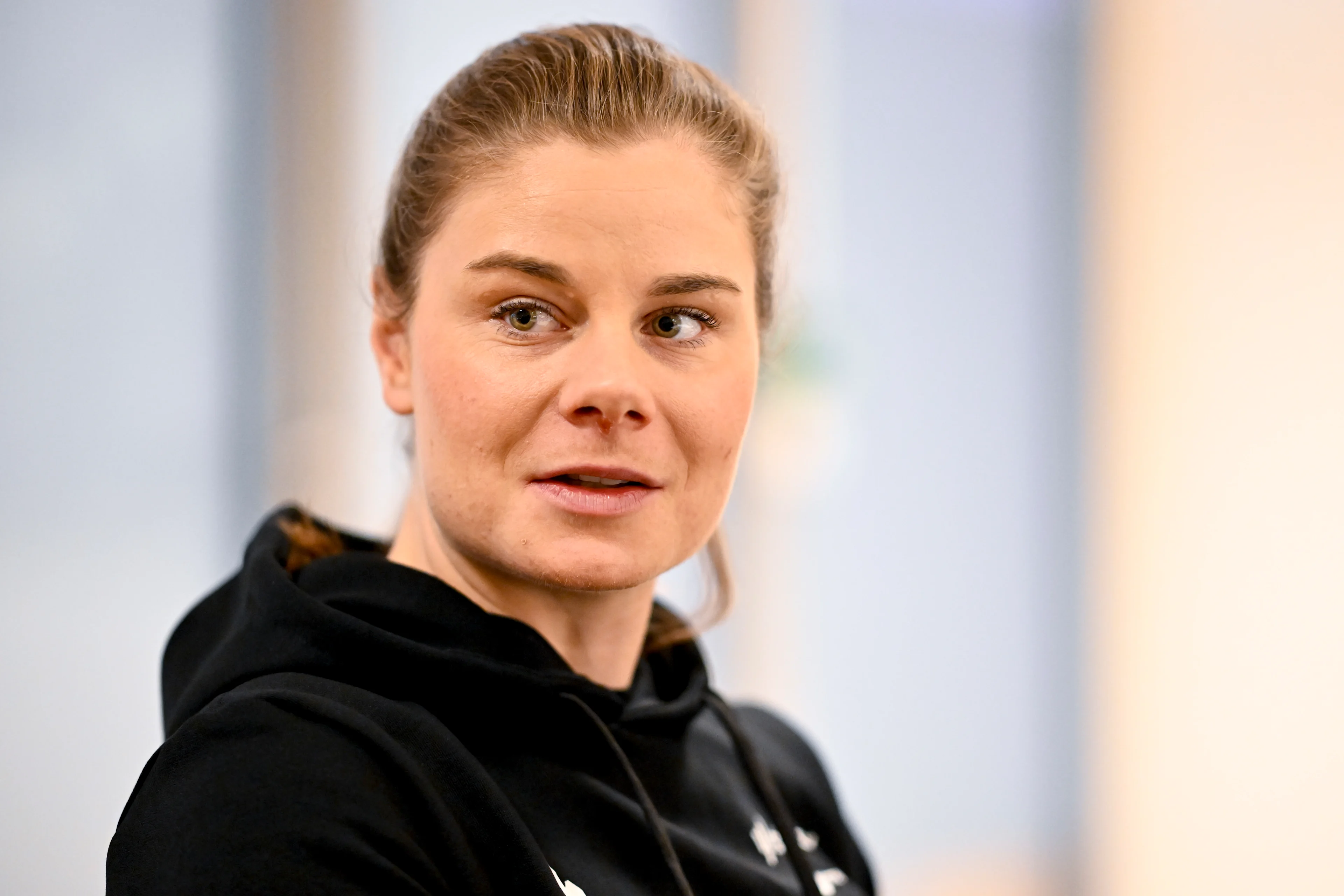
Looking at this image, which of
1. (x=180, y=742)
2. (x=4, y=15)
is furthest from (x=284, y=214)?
(x=180, y=742)

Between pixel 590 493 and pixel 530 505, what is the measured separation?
0.16ft

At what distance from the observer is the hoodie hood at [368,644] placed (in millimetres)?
907

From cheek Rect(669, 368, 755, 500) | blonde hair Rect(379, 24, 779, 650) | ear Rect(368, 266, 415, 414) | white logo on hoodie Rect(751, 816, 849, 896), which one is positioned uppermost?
blonde hair Rect(379, 24, 779, 650)

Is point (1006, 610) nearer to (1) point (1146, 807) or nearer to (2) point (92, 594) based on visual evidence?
(1) point (1146, 807)

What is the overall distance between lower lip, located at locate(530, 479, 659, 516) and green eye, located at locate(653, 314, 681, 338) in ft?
0.45

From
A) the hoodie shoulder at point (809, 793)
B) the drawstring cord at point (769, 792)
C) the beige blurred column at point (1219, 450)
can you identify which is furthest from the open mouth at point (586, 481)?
the beige blurred column at point (1219, 450)

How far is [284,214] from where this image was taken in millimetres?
1941

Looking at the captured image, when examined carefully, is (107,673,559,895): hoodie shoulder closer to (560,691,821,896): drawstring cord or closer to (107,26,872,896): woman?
(107,26,872,896): woman

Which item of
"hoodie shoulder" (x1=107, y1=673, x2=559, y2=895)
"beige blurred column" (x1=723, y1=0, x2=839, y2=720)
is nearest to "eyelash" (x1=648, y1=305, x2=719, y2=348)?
"hoodie shoulder" (x1=107, y1=673, x2=559, y2=895)

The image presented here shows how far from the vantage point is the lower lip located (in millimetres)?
944

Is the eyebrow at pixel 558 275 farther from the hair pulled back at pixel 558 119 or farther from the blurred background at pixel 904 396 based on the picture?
the blurred background at pixel 904 396

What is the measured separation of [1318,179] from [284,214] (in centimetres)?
213

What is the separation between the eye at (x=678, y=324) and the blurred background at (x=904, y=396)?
469 millimetres

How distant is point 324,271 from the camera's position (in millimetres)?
1977
